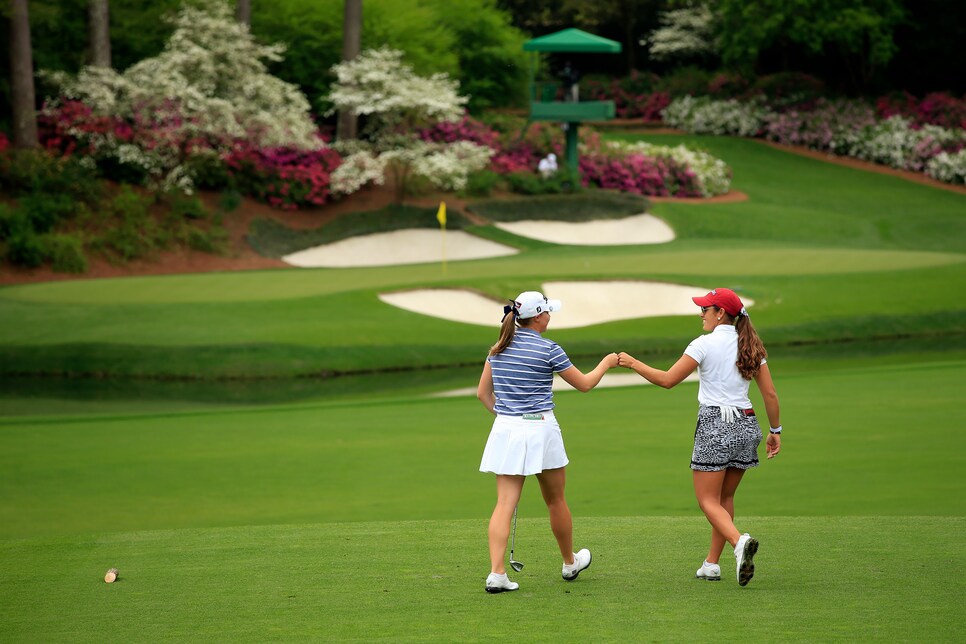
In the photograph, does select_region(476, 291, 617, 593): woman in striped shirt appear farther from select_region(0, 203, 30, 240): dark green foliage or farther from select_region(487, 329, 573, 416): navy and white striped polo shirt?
select_region(0, 203, 30, 240): dark green foliage

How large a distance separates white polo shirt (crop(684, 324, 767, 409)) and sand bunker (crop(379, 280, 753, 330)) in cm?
1614

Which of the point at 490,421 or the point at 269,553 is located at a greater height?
the point at 269,553

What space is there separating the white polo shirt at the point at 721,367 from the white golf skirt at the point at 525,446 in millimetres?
816

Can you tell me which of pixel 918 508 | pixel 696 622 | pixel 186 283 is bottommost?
pixel 186 283

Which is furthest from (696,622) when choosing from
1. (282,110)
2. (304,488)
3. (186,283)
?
(282,110)

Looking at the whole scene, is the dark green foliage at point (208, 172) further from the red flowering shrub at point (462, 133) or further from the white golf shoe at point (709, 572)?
the white golf shoe at point (709, 572)

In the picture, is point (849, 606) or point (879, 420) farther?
point (879, 420)

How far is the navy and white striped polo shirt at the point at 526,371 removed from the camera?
668cm

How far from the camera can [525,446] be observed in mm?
6664

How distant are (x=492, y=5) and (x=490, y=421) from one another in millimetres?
37018

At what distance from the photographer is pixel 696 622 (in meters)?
5.94

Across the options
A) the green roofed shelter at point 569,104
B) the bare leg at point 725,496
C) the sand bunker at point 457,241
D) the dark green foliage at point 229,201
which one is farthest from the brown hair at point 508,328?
the green roofed shelter at point 569,104

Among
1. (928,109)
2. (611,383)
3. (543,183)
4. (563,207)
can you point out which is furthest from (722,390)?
(928,109)

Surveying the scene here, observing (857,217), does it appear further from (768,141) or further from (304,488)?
→ (304,488)
